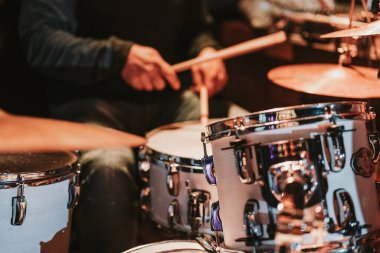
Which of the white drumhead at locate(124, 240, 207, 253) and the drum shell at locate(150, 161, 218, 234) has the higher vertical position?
the drum shell at locate(150, 161, 218, 234)

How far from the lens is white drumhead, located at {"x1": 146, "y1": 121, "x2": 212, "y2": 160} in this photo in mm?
1595

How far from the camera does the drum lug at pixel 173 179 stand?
1.57m

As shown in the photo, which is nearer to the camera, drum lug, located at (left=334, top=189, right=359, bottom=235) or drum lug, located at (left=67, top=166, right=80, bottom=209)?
drum lug, located at (left=334, top=189, right=359, bottom=235)

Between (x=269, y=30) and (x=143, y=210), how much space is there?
1352 millimetres

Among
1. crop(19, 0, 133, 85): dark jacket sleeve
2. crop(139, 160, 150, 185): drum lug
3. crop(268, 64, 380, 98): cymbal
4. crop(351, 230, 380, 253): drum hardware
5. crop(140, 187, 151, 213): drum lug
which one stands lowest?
crop(351, 230, 380, 253): drum hardware

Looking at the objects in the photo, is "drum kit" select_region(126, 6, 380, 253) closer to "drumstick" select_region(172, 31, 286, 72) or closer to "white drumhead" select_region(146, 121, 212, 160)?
"white drumhead" select_region(146, 121, 212, 160)

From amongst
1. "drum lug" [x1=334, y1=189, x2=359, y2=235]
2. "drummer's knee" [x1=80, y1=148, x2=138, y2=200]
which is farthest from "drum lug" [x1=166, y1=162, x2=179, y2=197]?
"drum lug" [x1=334, y1=189, x2=359, y2=235]

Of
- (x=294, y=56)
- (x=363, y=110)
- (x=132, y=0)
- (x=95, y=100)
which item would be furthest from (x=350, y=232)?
(x=294, y=56)

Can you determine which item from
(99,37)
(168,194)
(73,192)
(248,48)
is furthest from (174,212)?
(99,37)

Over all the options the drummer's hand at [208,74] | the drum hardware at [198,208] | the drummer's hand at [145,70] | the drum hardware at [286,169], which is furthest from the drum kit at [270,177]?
the drummer's hand at [208,74]

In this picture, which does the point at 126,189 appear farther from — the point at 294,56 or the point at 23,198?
the point at 294,56

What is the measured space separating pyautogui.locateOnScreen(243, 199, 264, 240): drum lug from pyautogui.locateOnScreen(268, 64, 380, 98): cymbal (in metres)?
0.38

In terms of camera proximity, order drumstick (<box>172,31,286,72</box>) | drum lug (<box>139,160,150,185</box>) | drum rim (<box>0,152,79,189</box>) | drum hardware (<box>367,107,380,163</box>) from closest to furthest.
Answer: drum hardware (<box>367,107,380,163</box>)
drum rim (<box>0,152,79,189</box>)
drum lug (<box>139,160,150,185</box>)
drumstick (<box>172,31,286,72</box>)

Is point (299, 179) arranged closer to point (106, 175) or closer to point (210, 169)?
point (210, 169)
